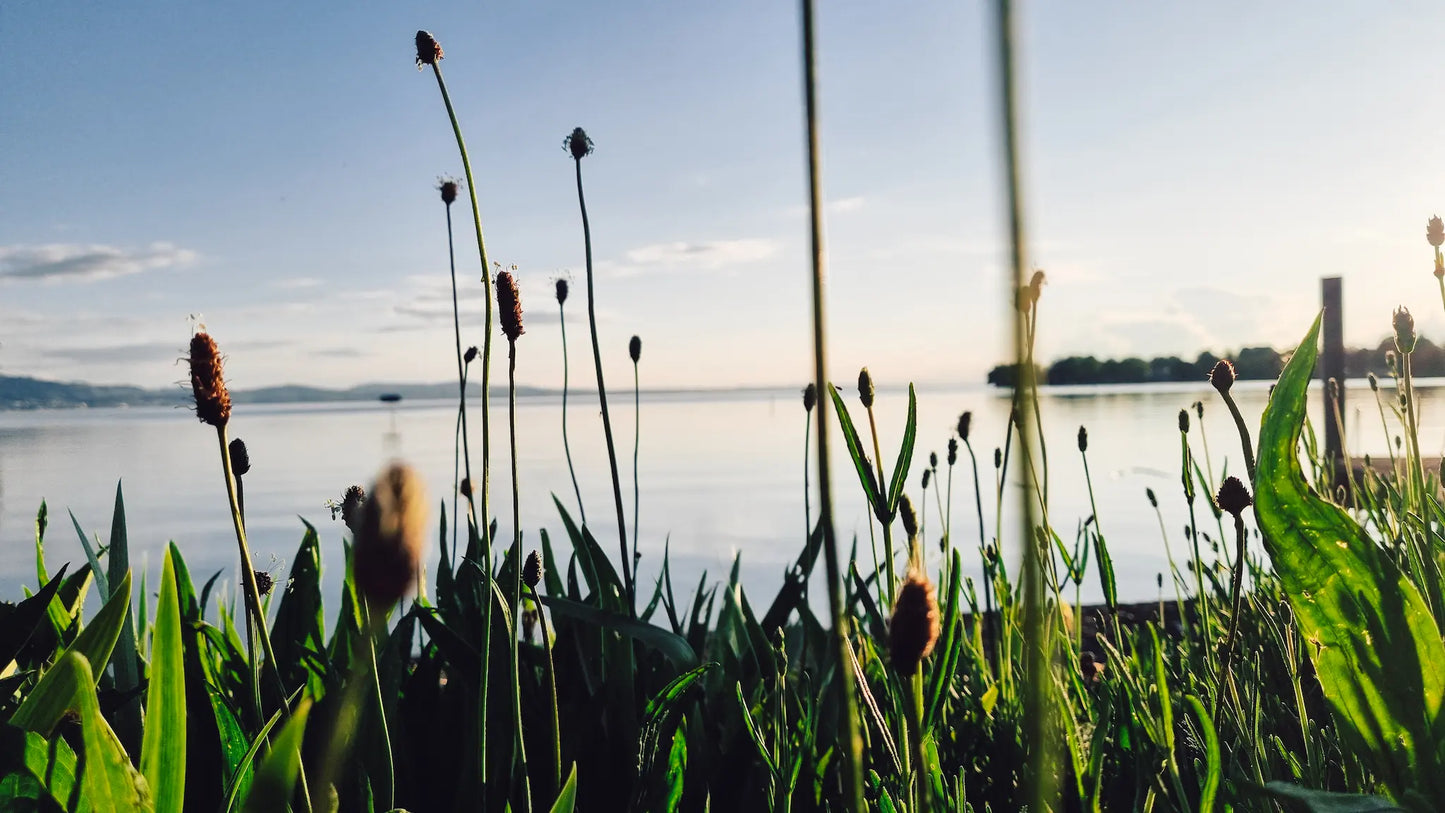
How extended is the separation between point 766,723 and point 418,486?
2.83 feet

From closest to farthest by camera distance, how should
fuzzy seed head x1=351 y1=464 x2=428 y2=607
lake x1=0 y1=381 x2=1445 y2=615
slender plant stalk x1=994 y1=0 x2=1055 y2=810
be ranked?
slender plant stalk x1=994 y1=0 x2=1055 y2=810 → fuzzy seed head x1=351 y1=464 x2=428 y2=607 → lake x1=0 y1=381 x2=1445 y2=615

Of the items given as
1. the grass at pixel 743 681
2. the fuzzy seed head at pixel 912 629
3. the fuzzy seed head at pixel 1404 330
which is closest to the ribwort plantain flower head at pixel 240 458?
the grass at pixel 743 681

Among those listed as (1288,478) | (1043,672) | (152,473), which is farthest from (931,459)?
(152,473)

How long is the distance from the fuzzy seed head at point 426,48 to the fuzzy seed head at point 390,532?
44 cm

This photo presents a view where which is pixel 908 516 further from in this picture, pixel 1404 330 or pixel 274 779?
pixel 1404 330

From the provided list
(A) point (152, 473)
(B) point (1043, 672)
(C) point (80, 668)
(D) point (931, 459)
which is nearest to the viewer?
(B) point (1043, 672)

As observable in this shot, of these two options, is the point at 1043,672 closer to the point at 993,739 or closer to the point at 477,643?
the point at 477,643

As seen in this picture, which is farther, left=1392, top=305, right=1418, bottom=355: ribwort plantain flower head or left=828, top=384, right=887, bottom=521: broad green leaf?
left=1392, top=305, right=1418, bottom=355: ribwort plantain flower head

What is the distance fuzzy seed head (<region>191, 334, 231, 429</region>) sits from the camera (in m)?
0.39

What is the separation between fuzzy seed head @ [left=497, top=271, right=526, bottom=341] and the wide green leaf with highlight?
1.51 feet

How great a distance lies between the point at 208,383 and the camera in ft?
1.29

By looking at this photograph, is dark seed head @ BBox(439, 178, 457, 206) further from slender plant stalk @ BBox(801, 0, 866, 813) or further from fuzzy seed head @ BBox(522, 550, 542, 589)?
slender plant stalk @ BBox(801, 0, 866, 813)

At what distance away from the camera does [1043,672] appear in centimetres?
18

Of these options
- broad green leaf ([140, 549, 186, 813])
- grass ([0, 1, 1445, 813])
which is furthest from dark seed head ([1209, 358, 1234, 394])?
broad green leaf ([140, 549, 186, 813])
